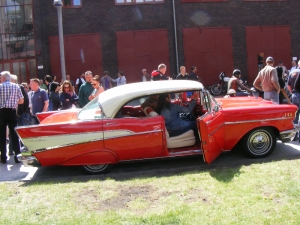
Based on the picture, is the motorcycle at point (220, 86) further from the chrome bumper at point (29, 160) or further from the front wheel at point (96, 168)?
the chrome bumper at point (29, 160)

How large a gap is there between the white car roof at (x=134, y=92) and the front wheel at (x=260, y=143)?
1.28m

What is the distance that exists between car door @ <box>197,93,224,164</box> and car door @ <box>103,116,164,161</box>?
0.71m

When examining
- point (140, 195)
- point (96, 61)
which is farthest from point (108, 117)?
point (96, 61)

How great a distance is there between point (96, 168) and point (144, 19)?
50.1 feet

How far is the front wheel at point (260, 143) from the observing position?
6.90m

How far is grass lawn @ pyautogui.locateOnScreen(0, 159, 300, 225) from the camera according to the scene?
14.2 feet

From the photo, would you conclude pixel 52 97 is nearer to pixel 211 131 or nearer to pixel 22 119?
pixel 22 119

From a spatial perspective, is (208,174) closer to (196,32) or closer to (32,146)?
(32,146)

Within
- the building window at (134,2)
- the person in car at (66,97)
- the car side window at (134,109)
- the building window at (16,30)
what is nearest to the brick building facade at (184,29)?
the building window at (134,2)

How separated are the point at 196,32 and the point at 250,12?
131 inches

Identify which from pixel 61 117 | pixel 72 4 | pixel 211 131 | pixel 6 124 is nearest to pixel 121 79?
pixel 72 4

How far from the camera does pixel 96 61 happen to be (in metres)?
20.5

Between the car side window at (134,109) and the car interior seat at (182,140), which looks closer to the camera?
the car interior seat at (182,140)

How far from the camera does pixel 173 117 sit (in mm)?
7184
